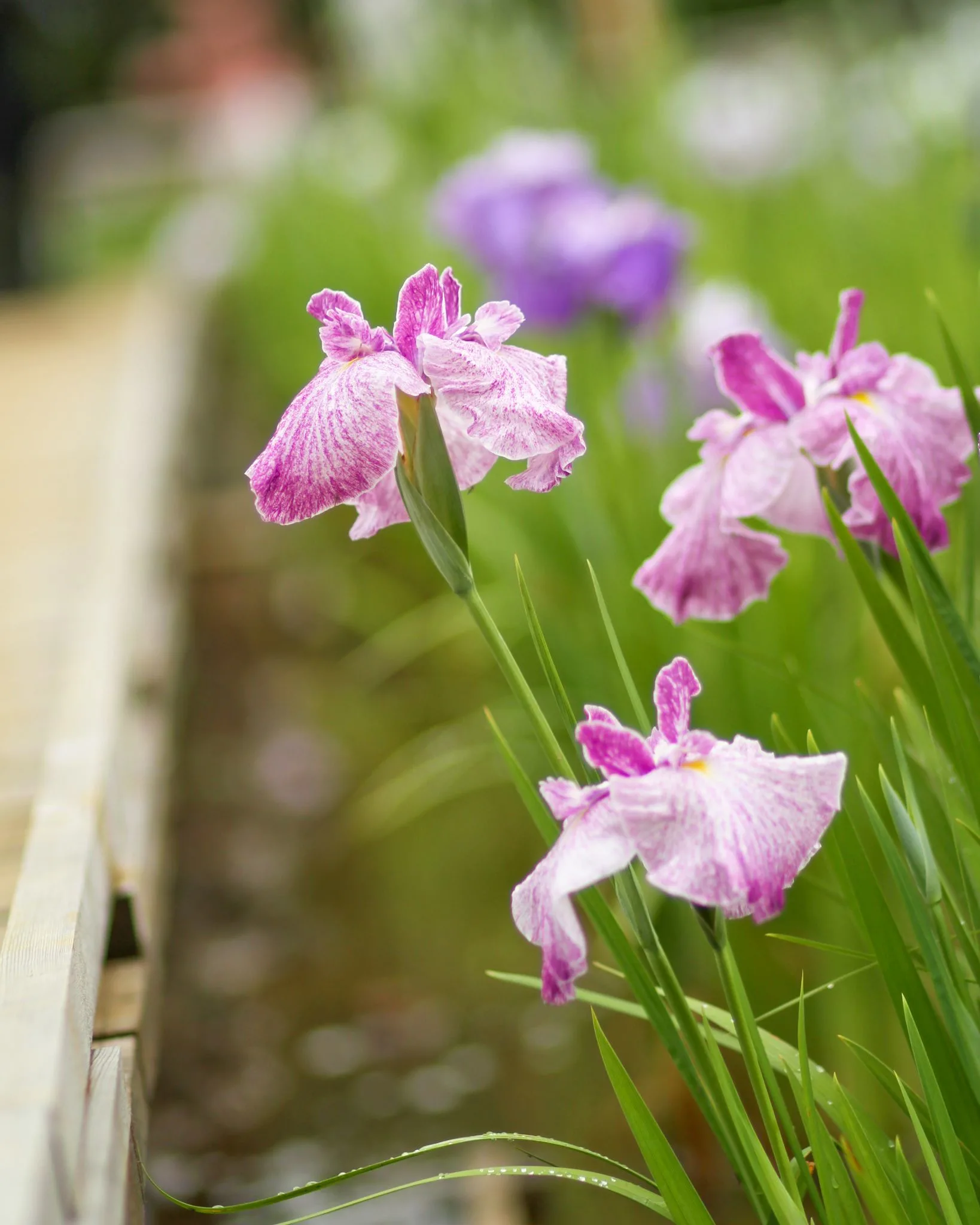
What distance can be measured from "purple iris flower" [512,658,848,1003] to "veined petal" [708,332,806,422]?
24 cm

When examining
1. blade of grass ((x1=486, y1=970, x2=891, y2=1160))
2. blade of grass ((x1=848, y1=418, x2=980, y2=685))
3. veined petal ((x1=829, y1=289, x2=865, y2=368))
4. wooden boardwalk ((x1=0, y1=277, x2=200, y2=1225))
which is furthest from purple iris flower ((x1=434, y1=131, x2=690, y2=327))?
blade of grass ((x1=486, y1=970, x2=891, y2=1160))

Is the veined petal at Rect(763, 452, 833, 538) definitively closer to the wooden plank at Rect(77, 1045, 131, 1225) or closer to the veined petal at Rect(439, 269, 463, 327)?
the veined petal at Rect(439, 269, 463, 327)

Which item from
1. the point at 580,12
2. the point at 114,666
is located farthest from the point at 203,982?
the point at 580,12

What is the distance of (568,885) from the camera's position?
53 cm

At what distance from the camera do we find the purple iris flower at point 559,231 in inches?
63.6

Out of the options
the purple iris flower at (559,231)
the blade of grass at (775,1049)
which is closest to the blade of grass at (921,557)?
the blade of grass at (775,1049)

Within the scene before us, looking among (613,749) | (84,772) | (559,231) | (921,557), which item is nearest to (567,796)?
(613,749)

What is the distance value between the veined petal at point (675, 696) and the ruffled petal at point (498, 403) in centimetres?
11

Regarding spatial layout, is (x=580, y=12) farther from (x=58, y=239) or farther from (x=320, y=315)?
(x=320, y=315)

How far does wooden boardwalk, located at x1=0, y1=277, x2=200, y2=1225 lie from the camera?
0.63m

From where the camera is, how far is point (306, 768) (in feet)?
7.35

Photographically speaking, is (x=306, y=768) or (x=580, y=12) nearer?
(x=306, y=768)

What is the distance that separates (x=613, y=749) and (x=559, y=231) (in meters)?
1.26

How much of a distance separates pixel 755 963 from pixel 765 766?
781 millimetres
